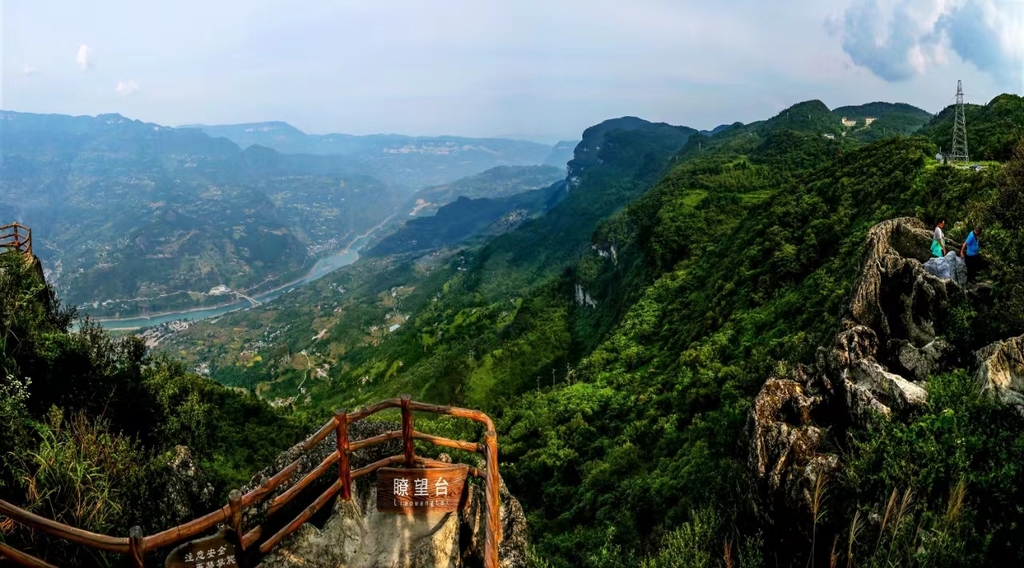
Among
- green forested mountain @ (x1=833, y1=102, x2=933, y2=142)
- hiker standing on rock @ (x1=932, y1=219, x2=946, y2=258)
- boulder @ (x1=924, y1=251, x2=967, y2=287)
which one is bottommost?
boulder @ (x1=924, y1=251, x2=967, y2=287)

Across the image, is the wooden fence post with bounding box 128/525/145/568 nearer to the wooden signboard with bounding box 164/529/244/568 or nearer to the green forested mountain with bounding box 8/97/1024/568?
the wooden signboard with bounding box 164/529/244/568

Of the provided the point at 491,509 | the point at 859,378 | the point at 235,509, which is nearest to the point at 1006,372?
the point at 859,378

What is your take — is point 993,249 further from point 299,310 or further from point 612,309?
point 299,310

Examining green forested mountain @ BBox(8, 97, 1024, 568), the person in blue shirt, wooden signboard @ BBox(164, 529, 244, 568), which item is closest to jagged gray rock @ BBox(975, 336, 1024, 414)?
green forested mountain @ BBox(8, 97, 1024, 568)

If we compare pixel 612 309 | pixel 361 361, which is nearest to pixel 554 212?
pixel 361 361

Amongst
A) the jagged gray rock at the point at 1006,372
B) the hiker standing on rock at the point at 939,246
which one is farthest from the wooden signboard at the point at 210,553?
the hiker standing on rock at the point at 939,246

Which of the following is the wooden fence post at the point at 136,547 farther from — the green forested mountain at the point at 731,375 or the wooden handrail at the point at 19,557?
the green forested mountain at the point at 731,375
